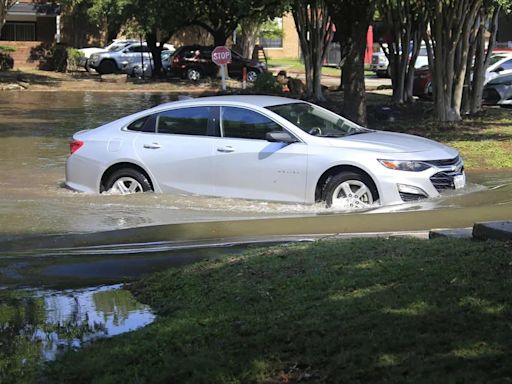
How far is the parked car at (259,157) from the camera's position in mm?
9117

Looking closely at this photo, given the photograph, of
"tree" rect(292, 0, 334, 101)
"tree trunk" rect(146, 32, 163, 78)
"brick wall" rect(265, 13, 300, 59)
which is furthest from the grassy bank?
"brick wall" rect(265, 13, 300, 59)

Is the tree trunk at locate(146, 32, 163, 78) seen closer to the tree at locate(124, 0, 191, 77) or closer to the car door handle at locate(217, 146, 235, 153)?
the tree at locate(124, 0, 191, 77)

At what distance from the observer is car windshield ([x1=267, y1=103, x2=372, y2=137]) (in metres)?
9.62

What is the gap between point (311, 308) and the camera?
455 cm

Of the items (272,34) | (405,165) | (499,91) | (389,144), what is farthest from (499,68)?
(272,34)

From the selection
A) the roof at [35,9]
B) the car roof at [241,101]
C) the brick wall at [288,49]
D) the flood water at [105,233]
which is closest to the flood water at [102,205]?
the flood water at [105,233]

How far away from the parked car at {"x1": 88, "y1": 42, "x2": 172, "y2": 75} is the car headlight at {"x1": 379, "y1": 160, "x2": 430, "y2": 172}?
3260 cm

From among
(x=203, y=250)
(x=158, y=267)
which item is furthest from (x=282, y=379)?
(x=203, y=250)

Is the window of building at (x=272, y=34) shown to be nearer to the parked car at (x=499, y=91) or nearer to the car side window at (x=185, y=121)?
the parked car at (x=499, y=91)

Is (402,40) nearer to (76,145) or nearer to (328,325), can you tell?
(76,145)

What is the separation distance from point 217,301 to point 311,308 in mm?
779

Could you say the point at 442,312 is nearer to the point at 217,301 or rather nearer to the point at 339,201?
the point at 217,301

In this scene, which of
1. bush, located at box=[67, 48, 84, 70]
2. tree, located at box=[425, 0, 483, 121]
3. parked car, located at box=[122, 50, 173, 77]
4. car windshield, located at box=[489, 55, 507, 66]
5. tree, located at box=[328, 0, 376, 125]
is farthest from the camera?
bush, located at box=[67, 48, 84, 70]

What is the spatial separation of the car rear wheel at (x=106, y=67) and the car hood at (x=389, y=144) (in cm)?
3276
